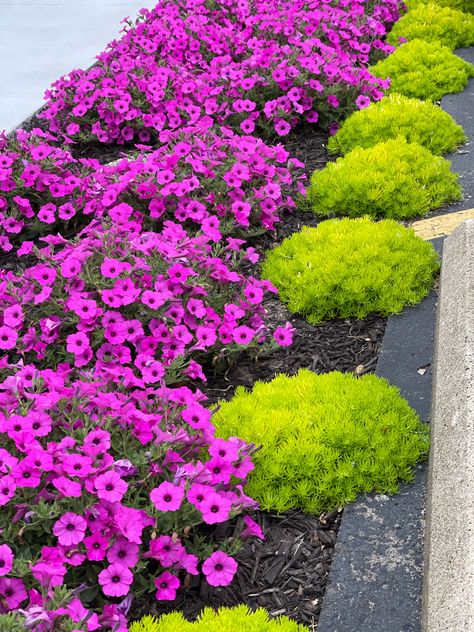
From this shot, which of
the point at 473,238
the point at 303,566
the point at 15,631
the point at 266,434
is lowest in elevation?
the point at 303,566

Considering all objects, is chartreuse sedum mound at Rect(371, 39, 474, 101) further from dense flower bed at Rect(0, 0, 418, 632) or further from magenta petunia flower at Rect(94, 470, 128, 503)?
magenta petunia flower at Rect(94, 470, 128, 503)

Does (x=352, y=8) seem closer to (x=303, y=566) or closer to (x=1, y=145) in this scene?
(x=1, y=145)

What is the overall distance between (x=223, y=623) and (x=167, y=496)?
42cm

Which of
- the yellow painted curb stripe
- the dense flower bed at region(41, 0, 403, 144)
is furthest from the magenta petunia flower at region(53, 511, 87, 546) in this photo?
the dense flower bed at region(41, 0, 403, 144)

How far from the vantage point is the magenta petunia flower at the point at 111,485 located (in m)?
2.56

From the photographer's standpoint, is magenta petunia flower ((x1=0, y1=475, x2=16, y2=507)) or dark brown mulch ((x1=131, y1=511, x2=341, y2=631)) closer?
magenta petunia flower ((x1=0, y1=475, x2=16, y2=507))

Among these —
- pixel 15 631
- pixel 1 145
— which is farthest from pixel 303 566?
pixel 1 145

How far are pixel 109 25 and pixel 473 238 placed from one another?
26.7ft

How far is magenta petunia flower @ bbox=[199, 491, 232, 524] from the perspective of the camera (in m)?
2.61

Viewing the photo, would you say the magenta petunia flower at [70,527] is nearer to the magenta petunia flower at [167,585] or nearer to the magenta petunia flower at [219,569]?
the magenta petunia flower at [167,585]

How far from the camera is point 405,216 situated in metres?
4.88

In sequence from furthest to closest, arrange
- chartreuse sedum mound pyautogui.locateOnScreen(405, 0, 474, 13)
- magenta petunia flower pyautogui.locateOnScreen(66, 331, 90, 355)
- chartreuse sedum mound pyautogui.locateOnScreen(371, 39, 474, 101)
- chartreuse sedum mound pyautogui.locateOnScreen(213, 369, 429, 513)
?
chartreuse sedum mound pyautogui.locateOnScreen(405, 0, 474, 13) → chartreuse sedum mound pyautogui.locateOnScreen(371, 39, 474, 101) → magenta petunia flower pyautogui.locateOnScreen(66, 331, 90, 355) → chartreuse sedum mound pyautogui.locateOnScreen(213, 369, 429, 513)

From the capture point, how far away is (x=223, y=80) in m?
6.43

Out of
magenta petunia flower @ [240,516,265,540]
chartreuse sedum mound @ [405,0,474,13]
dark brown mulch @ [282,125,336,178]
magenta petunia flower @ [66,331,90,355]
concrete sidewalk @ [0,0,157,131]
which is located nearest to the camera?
magenta petunia flower @ [240,516,265,540]
